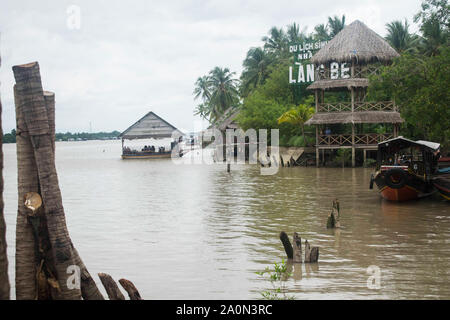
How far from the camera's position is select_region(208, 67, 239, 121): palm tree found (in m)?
58.9

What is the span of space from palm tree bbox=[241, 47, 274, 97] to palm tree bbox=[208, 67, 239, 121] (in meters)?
6.80

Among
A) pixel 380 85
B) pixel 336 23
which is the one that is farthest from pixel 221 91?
pixel 380 85

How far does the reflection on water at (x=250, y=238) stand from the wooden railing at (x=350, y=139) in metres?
8.90

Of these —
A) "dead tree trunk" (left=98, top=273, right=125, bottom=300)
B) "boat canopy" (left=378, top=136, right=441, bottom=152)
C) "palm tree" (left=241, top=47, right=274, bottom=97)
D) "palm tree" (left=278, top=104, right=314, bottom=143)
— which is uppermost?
"palm tree" (left=241, top=47, right=274, bottom=97)

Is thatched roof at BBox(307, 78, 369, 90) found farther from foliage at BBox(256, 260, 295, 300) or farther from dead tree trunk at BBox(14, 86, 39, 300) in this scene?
dead tree trunk at BBox(14, 86, 39, 300)

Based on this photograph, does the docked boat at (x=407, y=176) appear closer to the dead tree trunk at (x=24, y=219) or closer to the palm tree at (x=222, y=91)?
the dead tree trunk at (x=24, y=219)

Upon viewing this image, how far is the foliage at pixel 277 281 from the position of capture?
23.4 ft

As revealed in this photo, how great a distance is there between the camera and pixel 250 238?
11359 millimetres

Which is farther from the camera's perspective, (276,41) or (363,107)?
(276,41)

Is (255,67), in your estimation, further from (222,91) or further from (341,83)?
(341,83)

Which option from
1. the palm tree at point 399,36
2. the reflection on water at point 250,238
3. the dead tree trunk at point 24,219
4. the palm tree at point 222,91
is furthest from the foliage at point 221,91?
the dead tree trunk at point 24,219

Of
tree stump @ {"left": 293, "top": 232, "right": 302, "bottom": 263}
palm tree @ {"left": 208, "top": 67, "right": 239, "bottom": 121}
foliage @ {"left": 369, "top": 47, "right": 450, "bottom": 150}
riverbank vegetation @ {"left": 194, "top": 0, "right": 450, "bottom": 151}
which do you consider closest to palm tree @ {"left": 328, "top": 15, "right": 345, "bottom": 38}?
riverbank vegetation @ {"left": 194, "top": 0, "right": 450, "bottom": 151}

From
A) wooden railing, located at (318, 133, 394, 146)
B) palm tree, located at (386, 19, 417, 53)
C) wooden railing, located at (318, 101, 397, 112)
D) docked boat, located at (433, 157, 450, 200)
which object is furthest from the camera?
palm tree, located at (386, 19, 417, 53)

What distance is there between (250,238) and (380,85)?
11.7 meters
